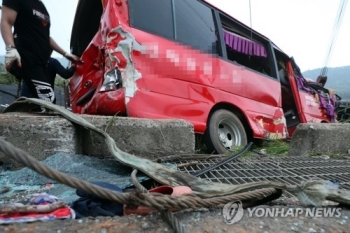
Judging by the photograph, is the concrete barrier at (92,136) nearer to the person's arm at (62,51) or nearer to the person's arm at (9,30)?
the person's arm at (9,30)

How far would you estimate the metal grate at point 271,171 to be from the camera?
1.54 m

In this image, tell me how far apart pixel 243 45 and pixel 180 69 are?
1.62m

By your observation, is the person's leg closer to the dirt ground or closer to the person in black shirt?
the person in black shirt

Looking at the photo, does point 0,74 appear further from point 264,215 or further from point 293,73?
point 264,215

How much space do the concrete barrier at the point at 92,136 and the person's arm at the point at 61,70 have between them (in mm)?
1415

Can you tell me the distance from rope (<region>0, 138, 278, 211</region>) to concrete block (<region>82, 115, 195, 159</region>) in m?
1.09

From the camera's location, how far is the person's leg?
2.48 metres

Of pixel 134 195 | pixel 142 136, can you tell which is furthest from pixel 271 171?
pixel 134 195

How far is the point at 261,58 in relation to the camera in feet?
13.6

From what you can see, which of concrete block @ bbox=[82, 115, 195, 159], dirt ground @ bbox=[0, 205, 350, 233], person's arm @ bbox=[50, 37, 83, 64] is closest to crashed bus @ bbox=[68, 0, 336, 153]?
person's arm @ bbox=[50, 37, 83, 64]

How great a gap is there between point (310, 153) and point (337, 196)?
193 cm

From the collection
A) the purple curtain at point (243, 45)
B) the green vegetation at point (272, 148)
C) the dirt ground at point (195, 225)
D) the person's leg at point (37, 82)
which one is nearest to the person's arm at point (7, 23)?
the person's leg at point (37, 82)

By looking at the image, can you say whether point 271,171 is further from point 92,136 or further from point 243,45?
point 243,45

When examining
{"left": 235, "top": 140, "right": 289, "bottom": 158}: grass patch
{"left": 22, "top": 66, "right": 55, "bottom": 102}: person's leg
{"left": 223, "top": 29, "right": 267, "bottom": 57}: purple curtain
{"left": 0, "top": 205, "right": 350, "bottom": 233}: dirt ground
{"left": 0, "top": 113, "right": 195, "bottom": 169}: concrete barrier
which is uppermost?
{"left": 223, "top": 29, "right": 267, "bottom": 57}: purple curtain
